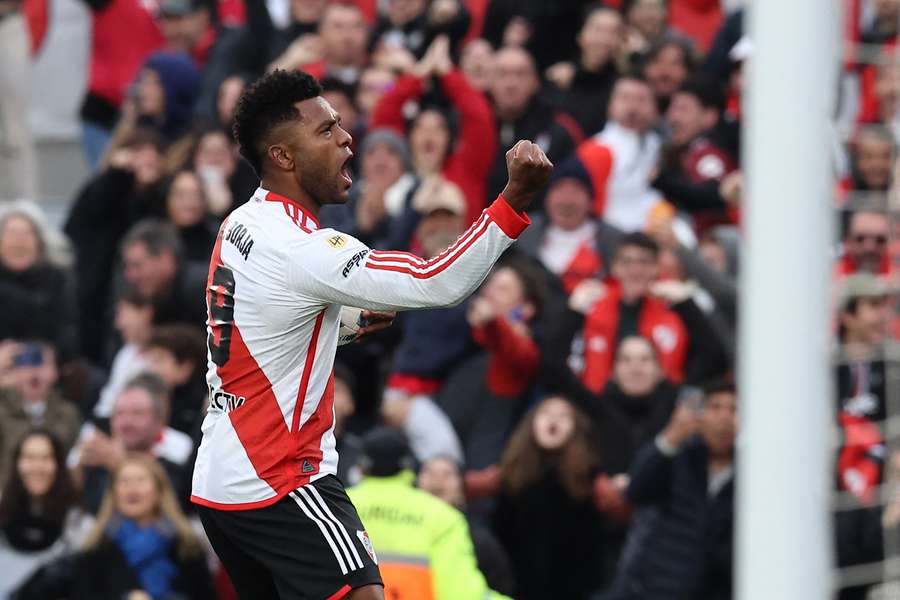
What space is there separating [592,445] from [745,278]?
2.86 meters

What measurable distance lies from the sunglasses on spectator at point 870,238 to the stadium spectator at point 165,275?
10.9 ft

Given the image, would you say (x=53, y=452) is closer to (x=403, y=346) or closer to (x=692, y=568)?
(x=403, y=346)

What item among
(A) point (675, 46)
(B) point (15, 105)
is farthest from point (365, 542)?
(B) point (15, 105)

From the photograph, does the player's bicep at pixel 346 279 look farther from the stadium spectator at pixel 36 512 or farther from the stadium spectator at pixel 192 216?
the stadium spectator at pixel 192 216

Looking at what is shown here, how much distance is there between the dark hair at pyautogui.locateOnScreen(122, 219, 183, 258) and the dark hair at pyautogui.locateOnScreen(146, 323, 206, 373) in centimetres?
62

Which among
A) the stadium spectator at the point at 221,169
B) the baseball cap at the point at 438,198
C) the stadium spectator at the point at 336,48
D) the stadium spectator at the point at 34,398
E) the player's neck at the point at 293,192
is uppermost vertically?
the stadium spectator at the point at 336,48

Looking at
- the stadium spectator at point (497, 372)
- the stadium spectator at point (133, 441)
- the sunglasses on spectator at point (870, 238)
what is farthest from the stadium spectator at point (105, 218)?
the sunglasses on spectator at point (870, 238)

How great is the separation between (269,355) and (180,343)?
15.9 ft

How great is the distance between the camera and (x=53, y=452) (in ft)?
31.8

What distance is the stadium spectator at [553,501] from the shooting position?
374 inches

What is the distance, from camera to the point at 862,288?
30.1ft

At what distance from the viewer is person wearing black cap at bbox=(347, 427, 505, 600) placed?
290 inches

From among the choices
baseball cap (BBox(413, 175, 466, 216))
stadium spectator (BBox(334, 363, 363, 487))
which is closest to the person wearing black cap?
stadium spectator (BBox(334, 363, 363, 487))

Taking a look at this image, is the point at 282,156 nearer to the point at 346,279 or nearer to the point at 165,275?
the point at 346,279
